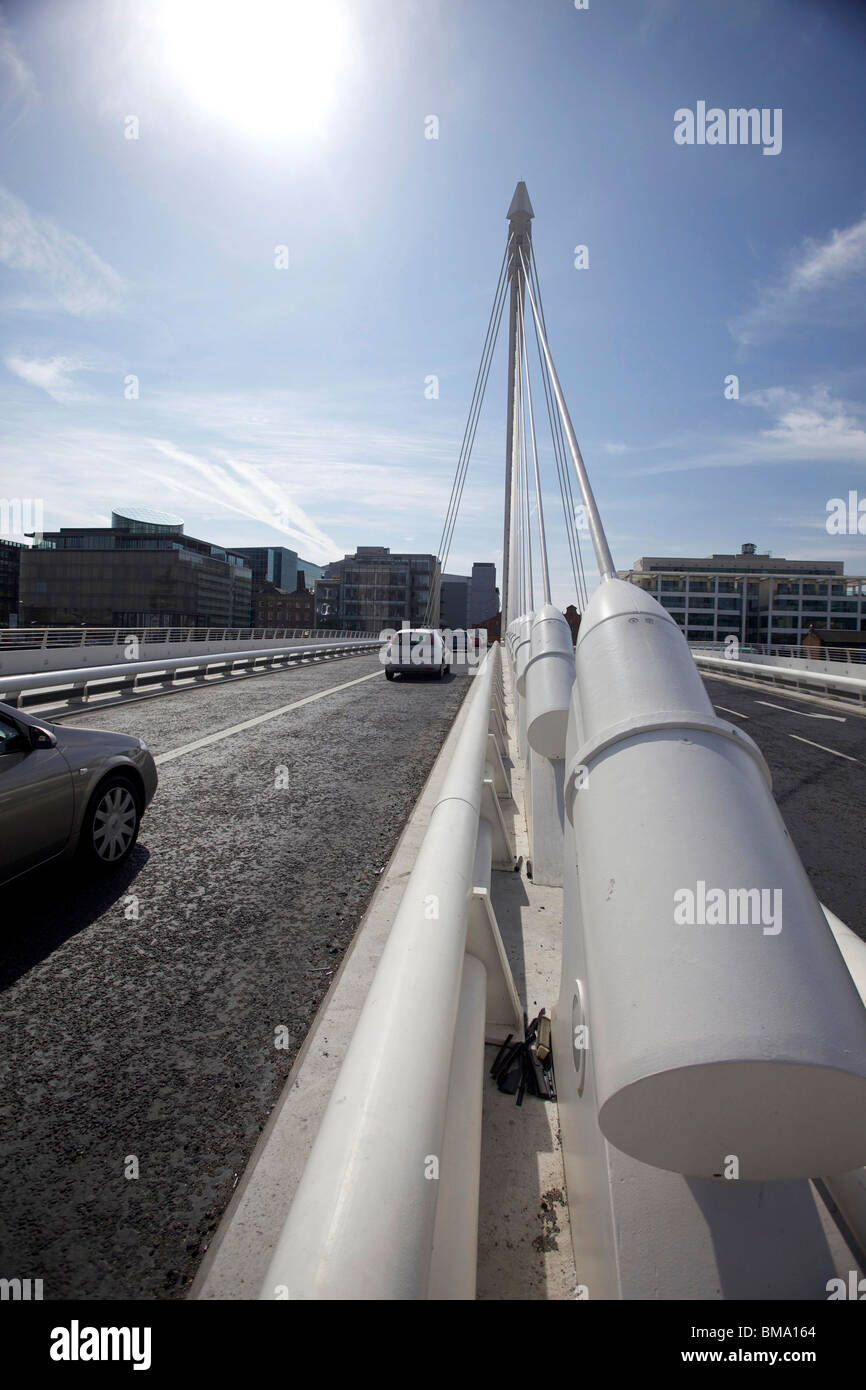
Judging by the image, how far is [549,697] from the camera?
5328 millimetres

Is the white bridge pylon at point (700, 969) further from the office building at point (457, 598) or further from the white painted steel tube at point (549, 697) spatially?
the office building at point (457, 598)

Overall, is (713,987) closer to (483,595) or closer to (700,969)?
(700,969)

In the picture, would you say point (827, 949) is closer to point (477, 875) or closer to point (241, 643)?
point (477, 875)

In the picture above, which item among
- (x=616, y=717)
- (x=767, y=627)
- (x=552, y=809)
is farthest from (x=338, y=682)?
(x=767, y=627)

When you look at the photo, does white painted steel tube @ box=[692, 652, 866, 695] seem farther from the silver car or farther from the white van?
the silver car

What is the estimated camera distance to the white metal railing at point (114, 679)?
13.2 metres

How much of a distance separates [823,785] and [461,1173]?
945 centimetres

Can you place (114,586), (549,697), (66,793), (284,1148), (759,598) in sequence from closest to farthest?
(284,1148), (66,793), (549,697), (759,598), (114,586)

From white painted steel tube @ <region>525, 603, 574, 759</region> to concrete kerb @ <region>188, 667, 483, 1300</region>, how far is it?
6.21 feet

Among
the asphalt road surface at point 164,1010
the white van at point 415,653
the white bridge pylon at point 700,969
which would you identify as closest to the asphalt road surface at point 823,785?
the asphalt road surface at point 164,1010

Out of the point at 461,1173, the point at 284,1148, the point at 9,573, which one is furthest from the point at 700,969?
the point at 9,573

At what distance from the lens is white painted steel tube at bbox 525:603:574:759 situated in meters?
5.23

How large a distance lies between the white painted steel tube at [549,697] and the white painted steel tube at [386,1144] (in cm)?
301
